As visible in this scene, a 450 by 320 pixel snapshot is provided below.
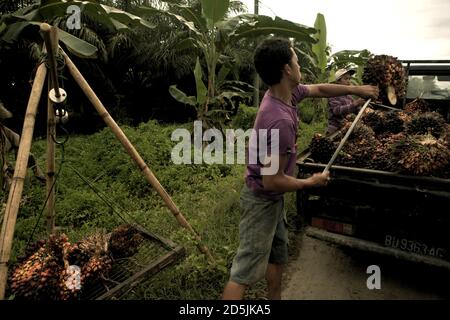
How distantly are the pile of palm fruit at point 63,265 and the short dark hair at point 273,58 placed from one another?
167cm

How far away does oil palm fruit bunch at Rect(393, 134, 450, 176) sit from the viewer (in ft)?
8.63

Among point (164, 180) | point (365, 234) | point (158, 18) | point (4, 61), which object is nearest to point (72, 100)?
point (4, 61)

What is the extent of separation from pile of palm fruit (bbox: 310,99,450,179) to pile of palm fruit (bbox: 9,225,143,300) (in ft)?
6.55

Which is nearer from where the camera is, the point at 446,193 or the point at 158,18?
the point at 446,193

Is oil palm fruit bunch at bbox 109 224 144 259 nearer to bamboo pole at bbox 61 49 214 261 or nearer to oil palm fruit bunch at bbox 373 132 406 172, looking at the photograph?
bamboo pole at bbox 61 49 214 261

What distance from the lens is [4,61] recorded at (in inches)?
340

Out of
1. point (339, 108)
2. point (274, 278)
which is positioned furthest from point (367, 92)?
point (274, 278)

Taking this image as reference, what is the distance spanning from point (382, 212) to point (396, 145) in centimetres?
55

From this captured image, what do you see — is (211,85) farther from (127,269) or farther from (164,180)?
(127,269)

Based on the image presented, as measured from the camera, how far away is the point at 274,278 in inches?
103

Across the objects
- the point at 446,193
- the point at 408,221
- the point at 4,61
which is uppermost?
the point at 4,61

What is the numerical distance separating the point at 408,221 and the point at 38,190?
4573 millimetres

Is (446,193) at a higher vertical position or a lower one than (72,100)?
lower
